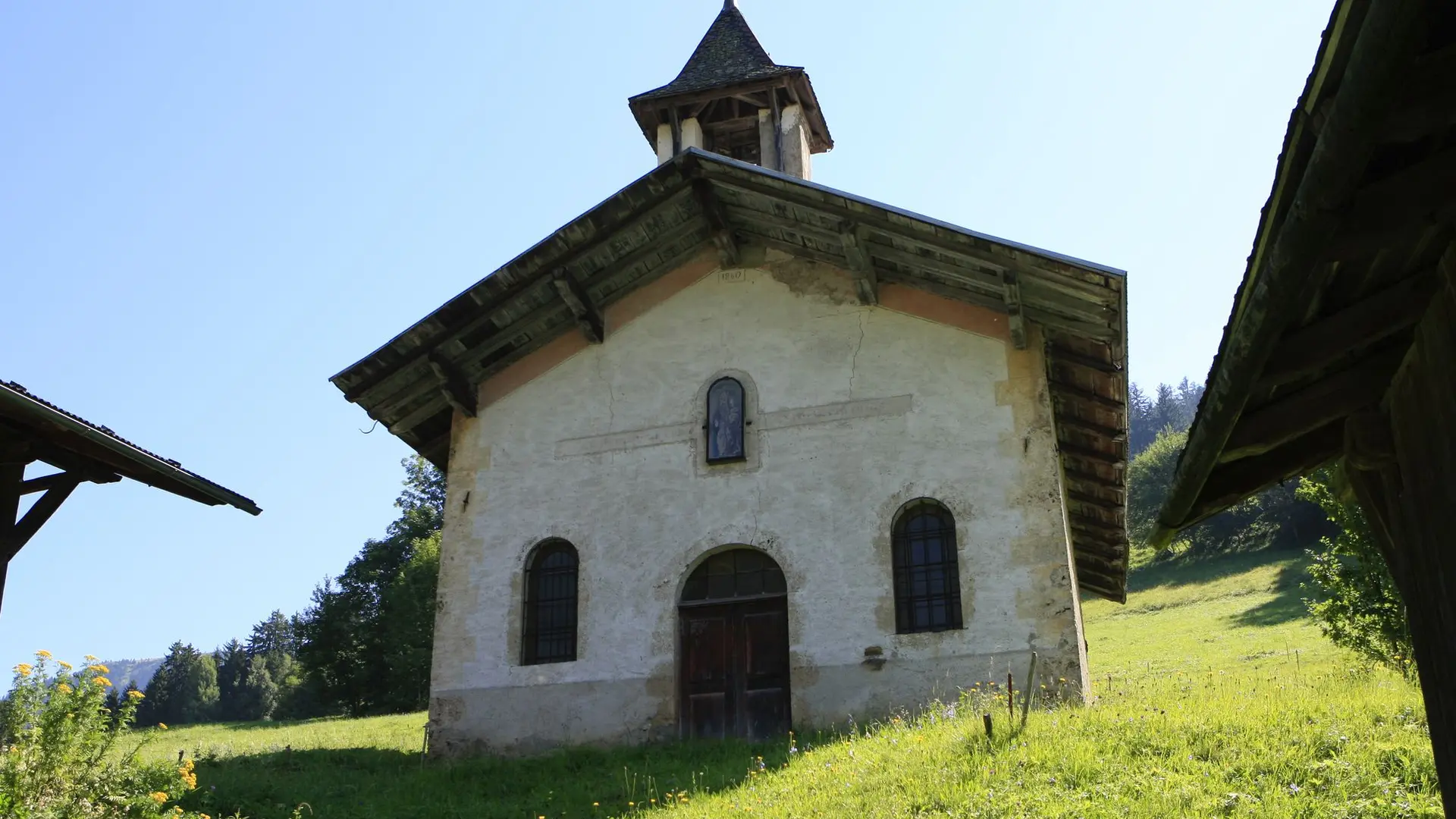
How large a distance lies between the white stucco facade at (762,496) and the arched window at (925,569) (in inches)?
7.9

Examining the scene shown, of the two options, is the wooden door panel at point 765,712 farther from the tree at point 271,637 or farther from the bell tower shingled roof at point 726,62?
the tree at point 271,637

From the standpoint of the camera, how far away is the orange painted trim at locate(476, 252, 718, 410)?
16.2m

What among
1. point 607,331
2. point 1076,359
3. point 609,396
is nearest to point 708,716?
point 609,396

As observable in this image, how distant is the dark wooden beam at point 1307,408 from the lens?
17.0 feet

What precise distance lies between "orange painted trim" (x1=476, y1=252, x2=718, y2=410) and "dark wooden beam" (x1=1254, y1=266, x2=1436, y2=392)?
38.8 feet

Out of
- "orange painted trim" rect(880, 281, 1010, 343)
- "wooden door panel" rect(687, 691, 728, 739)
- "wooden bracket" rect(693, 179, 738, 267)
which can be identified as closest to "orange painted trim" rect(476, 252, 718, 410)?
"wooden bracket" rect(693, 179, 738, 267)

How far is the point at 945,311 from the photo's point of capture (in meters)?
14.6

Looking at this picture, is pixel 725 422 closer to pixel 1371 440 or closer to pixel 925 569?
pixel 925 569

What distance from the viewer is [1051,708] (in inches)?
474

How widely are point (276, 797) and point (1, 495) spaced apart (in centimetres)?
465

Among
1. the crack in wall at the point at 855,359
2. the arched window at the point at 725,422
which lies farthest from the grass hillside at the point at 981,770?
the crack in wall at the point at 855,359

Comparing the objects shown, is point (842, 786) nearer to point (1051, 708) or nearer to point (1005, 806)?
point (1005, 806)

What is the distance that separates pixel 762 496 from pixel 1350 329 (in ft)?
34.2

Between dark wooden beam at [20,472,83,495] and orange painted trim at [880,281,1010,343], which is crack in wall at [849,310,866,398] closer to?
orange painted trim at [880,281,1010,343]
